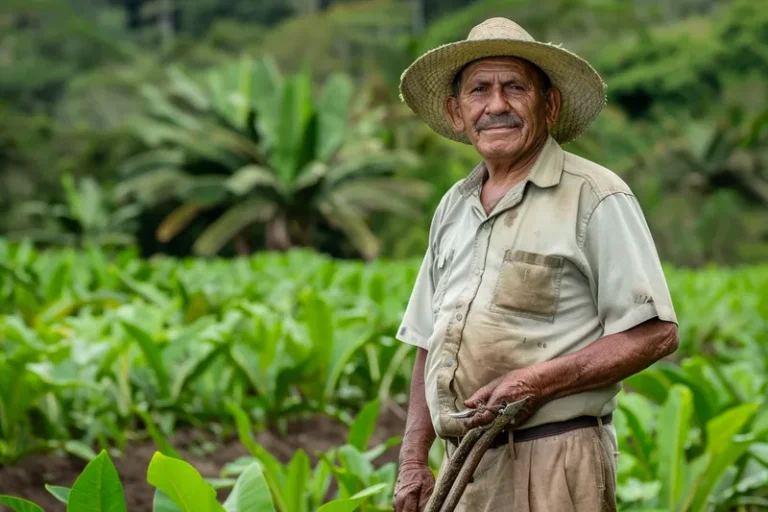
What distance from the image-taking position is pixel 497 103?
217 centimetres

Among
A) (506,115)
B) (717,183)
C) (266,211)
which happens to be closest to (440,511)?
(506,115)

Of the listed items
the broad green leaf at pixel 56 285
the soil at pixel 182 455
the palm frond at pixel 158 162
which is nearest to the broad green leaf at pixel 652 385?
the soil at pixel 182 455

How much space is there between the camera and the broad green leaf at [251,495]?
2.51 meters

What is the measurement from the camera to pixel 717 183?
2931 centimetres

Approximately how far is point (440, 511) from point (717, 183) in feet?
94.6

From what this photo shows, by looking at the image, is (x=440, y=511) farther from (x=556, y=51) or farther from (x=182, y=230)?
(x=182, y=230)

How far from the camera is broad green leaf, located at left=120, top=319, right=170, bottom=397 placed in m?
4.39

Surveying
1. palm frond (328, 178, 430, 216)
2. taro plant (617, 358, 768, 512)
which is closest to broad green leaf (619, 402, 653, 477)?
taro plant (617, 358, 768, 512)

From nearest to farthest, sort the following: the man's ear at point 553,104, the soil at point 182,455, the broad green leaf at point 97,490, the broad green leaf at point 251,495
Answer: the man's ear at point 553,104
the broad green leaf at point 97,490
the broad green leaf at point 251,495
the soil at point 182,455

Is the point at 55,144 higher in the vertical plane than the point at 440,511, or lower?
higher

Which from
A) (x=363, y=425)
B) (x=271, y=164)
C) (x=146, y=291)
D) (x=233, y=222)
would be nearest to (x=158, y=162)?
(x=233, y=222)

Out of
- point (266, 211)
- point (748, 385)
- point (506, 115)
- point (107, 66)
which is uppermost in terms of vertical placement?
point (107, 66)

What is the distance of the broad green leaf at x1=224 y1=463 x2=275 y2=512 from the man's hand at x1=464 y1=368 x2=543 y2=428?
2.20 feet

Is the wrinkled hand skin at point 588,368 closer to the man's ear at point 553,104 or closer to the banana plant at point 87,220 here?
the man's ear at point 553,104
